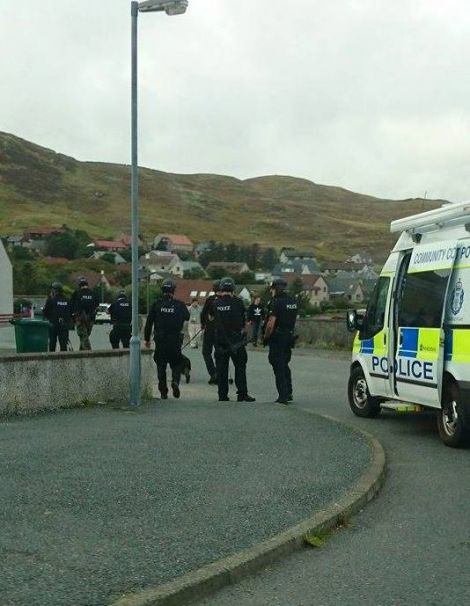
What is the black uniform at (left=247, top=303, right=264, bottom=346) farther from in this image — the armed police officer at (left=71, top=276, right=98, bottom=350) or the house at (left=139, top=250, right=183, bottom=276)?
the house at (left=139, top=250, right=183, bottom=276)

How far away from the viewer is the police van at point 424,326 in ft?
32.3

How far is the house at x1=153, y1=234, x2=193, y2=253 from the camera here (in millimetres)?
179062

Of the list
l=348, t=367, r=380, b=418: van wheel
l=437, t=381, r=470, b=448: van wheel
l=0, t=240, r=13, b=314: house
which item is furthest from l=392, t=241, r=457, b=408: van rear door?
l=0, t=240, r=13, b=314: house

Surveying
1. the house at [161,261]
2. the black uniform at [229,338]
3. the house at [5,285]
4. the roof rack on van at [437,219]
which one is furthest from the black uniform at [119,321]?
the house at [161,261]

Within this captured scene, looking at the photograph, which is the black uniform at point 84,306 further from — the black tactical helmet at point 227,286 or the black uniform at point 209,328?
the black tactical helmet at point 227,286

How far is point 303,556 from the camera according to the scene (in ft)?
19.6

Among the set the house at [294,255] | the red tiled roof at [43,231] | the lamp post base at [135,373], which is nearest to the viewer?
the lamp post base at [135,373]

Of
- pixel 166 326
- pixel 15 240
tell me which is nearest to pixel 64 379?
pixel 166 326

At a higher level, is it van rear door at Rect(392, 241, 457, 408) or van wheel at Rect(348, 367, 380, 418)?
van rear door at Rect(392, 241, 457, 408)

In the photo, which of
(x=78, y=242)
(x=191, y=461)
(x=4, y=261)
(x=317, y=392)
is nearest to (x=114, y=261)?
(x=78, y=242)

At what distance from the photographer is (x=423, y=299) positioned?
10680 mm

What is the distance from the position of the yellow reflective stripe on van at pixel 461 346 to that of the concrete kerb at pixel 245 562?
245 centimetres

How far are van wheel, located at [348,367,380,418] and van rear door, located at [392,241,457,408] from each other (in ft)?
3.94

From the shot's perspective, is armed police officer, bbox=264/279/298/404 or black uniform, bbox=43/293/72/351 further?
black uniform, bbox=43/293/72/351
